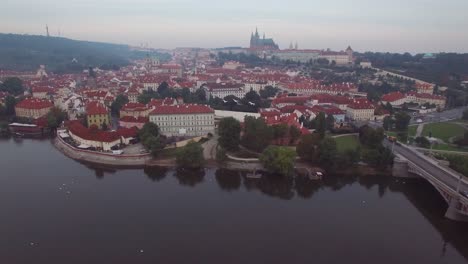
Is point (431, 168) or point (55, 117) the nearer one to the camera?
point (431, 168)

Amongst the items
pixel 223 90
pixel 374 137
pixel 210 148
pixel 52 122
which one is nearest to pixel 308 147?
pixel 374 137

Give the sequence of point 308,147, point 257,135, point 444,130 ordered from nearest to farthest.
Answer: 1. point 308,147
2. point 257,135
3. point 444,130

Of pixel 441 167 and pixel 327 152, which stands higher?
pixel 327 152

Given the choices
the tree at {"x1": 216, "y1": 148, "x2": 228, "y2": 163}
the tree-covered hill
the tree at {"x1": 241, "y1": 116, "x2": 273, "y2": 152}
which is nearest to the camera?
the tree at {"x1": 216, "y1": 148, "x2": 228, "y2": 163}

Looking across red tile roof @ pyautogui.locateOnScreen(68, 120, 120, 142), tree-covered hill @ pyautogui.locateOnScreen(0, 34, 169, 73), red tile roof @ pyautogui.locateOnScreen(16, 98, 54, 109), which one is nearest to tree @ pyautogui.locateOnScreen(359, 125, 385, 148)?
red tile roof @ pyautogui.locateOnScreen(68, 120, 120, 142)

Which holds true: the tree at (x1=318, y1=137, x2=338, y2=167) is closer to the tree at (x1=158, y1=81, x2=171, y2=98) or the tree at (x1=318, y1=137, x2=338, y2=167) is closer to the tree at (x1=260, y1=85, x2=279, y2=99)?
the tree at (x1=260, y1=85, x2=279, y2=99)

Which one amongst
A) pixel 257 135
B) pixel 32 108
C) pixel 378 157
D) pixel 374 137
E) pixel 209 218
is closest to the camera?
pixel 209 218

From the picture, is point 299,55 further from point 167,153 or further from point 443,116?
point 167,153
